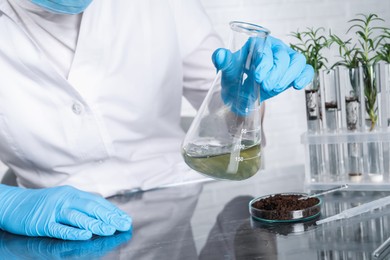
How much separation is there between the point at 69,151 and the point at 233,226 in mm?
661

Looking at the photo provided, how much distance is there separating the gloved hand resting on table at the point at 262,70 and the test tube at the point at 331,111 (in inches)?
1.7

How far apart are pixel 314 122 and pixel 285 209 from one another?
0.32m

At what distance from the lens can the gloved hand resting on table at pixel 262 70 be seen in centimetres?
107

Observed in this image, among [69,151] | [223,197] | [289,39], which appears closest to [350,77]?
[223,197]

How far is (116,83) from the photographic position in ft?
5.57

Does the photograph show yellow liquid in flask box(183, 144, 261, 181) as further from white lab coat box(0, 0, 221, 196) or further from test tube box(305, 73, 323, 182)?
white lab coat box(0, 0, 221, 196)

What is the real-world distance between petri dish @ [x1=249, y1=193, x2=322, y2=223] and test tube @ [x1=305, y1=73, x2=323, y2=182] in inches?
7.5

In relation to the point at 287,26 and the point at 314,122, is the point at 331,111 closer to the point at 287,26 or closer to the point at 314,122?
the point at 314,122

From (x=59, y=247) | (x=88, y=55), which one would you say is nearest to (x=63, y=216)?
(x=59, y=247)

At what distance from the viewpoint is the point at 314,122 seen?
4.54 ft

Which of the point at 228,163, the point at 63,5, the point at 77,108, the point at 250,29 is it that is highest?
the point at 63,5

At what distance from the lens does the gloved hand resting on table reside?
3.51 feet

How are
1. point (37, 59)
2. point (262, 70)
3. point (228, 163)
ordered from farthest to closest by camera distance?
point (37, 59) → point (262, 70) → point (228, 163)

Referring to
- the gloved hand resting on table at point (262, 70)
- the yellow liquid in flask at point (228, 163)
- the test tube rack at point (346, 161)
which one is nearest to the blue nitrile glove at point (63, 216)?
the yellow liquid in flask at point (228, 163)
